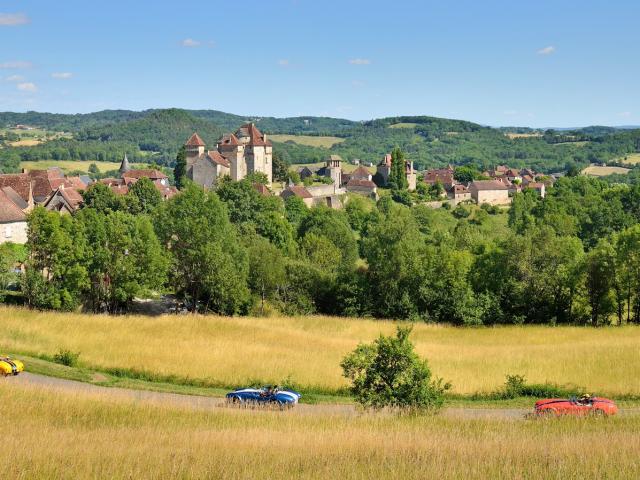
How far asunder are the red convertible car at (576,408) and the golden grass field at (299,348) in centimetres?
540

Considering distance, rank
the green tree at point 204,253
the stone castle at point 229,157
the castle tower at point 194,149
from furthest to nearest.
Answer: the castle tower at point 194,149, the stone castle at point 229,157, the green tree at point 204,253

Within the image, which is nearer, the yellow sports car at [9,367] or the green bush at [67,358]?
the yellow sports car at [9,367]

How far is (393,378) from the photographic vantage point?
18.7 m

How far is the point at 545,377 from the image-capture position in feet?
89.9

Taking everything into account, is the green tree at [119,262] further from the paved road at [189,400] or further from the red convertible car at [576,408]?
the red convertible car at [576,408]

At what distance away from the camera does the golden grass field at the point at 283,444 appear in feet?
30.9

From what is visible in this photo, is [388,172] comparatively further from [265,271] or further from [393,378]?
[393,378]

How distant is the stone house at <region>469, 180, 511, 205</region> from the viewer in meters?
125

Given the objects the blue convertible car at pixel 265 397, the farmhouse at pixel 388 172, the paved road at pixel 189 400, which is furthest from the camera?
the farmhouse at pixel 388 172

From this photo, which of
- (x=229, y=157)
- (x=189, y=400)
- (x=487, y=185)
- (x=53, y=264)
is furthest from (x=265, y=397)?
(x=487, y=185)

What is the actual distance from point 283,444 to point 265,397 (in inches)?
356

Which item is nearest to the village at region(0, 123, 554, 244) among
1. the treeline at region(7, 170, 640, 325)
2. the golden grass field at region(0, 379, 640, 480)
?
the treeline at region(7, 170, 640, 325)

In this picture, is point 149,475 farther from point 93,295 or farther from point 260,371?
point 93,295

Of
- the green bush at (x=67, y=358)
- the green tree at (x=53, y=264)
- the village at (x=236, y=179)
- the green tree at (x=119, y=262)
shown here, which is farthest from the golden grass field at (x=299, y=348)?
the village at (x=236, y=179)
